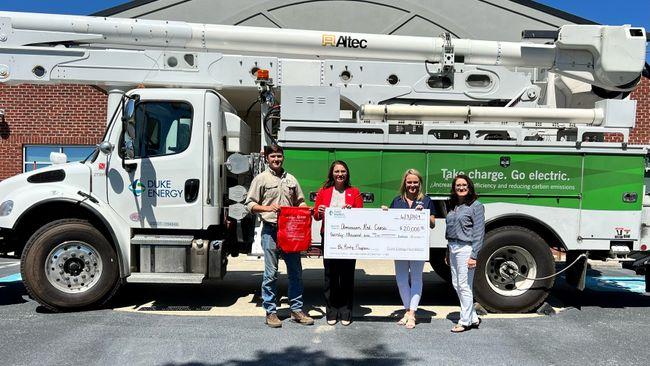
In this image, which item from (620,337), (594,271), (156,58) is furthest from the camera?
(594,271)

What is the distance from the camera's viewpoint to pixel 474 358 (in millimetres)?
4281

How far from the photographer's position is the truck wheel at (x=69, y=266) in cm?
532

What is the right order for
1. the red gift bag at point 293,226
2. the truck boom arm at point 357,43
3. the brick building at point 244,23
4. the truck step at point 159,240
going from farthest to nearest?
the brick building at point 244,23
the truck boom arm at point 357,43
the truck step at point 159,240
the red gift bag at point 293,226

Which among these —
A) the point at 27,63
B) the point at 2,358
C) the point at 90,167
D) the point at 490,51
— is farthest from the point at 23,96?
the point at 490,51

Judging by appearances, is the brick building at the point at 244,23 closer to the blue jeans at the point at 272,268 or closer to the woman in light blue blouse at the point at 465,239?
the woman in light blue blouse at the point at 465,239

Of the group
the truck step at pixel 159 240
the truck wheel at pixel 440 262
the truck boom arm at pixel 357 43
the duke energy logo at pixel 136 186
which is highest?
the truck boom arm at pixel 357 43

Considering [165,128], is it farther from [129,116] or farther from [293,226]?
[293,226]

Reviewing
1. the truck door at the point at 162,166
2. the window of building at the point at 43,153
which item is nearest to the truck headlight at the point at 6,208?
the truck door at the point at 162,166

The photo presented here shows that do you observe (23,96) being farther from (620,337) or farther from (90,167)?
(620,337)

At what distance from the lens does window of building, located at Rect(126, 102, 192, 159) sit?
18.0 ft

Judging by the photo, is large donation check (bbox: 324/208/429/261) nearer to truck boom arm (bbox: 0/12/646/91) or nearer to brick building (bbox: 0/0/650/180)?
truck boom arm (bbox: 0/12/646/91)

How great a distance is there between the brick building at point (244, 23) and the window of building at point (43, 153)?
2 centimetres

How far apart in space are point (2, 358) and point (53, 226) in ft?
5.38

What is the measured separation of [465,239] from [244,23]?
8.28 metres
